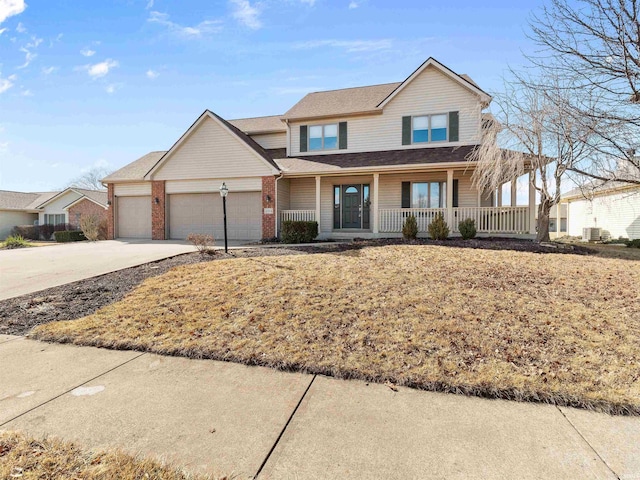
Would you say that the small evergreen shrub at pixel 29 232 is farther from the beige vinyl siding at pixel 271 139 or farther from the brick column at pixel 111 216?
the beige vinyl siding at pixel 271 139

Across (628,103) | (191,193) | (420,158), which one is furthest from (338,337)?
(191,193)

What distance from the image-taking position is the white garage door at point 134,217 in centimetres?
1750

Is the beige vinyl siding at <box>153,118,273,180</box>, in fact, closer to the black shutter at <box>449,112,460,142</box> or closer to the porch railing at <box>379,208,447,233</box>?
the porch railing at <box>379,208,447,233</box>

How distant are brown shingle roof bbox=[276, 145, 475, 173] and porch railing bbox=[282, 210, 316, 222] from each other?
180 centimetres

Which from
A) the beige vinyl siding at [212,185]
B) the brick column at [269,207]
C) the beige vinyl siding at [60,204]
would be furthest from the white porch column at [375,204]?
the beige vinyl siding at [60,204]

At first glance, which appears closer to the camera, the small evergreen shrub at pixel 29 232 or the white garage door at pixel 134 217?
the white garage door at pixel 134 217

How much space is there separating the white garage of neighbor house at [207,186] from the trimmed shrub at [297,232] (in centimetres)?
118

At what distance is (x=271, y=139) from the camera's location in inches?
719

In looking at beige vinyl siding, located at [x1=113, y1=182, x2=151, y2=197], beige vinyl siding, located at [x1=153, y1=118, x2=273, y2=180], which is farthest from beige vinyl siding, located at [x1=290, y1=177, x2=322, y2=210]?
beige vinyl siding, located at [x1=113, y1=182, x2=151, y2=197]

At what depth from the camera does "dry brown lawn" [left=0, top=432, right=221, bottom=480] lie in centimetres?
211

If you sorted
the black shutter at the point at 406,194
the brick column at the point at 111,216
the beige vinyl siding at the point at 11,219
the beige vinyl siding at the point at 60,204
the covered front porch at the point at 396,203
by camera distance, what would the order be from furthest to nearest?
1. the beige vinyl siding at the point at 11,219
2. the beige vinyl siding at the point at 60,204
3. the brick column at the point at 111,216
4. the black shutter at the point at 406,194
5. the covered front porch at the point at 396,203

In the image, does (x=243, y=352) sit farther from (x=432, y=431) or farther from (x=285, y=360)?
(x=432, y=431)

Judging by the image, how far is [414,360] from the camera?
12.3 ft

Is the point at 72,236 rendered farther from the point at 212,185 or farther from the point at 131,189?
the point at 212,185
